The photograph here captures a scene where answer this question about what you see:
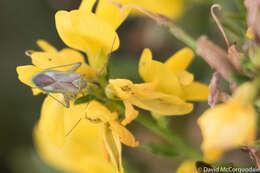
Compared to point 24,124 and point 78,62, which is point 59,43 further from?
point 78,62

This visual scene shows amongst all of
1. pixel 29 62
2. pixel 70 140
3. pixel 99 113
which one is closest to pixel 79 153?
pixel 70 140

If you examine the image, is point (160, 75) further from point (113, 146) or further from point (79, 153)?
point (79, 153)

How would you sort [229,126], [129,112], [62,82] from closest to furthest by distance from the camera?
[229,126], [129,112], [62,82]

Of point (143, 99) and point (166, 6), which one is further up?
point (166, 6)

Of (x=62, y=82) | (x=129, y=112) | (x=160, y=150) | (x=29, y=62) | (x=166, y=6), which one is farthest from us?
(x=29, y=62)

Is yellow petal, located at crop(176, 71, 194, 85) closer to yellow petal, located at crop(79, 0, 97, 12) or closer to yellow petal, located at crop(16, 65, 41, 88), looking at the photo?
yellow petal, located at crop(79, 0, 97, 12)

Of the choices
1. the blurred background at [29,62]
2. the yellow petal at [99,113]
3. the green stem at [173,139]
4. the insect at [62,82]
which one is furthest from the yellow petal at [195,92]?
the blurred background at [29,62]

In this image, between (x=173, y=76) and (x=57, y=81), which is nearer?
(x=173, y=76)
